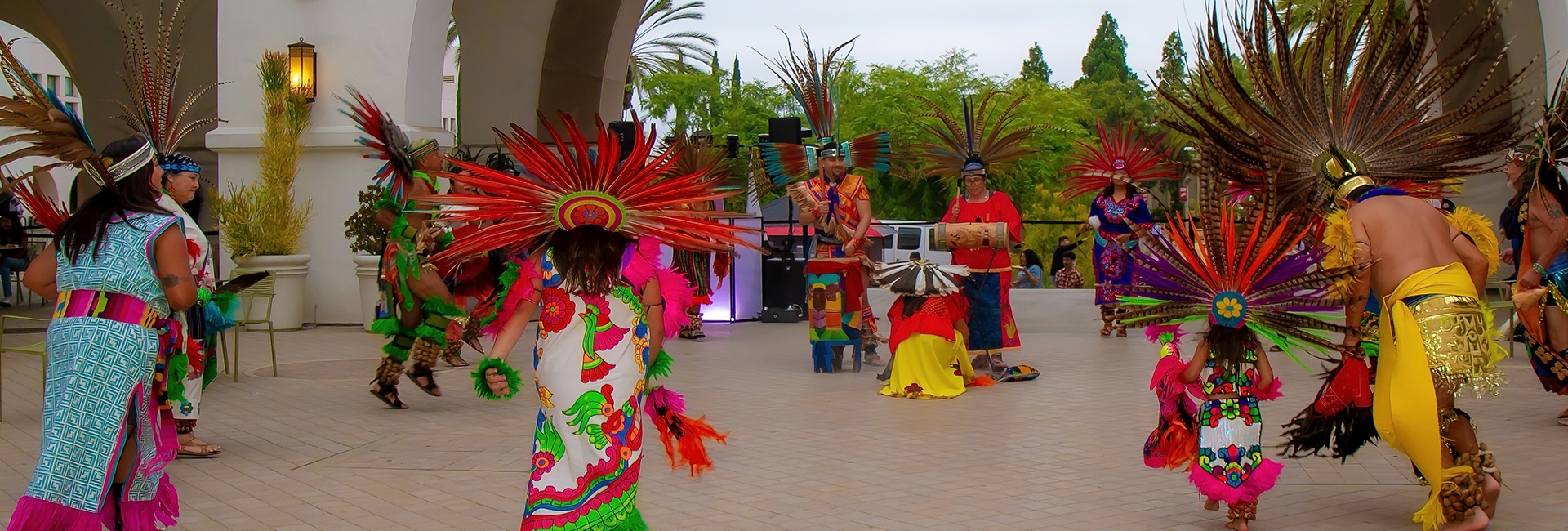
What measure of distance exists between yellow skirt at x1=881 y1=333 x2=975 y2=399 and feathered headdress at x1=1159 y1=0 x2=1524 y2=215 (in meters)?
3.79

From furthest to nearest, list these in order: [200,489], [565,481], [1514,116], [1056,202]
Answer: [1056,202]
[200,489]
[1514,116]
[565,481]

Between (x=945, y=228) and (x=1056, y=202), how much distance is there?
573 inches

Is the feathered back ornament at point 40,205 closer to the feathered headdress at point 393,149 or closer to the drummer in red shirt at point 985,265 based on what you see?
the feathered headdress at point 393,149

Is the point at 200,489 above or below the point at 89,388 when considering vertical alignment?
below

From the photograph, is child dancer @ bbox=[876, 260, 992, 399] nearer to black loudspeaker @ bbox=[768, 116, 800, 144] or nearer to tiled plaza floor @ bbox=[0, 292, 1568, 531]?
tiled plaza floor @ bbox=[0, 292, 1568, 531]

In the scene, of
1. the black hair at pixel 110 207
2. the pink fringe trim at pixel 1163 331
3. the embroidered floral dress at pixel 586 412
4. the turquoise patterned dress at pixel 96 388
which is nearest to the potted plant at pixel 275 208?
the black hair at pixel 110 207

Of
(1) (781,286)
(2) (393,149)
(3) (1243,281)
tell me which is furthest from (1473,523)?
(1) (781,286)

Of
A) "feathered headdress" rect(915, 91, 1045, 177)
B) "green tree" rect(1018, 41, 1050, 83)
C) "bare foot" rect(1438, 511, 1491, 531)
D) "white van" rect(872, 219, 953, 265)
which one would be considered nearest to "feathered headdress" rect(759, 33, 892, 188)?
"feathered headdress" rect(915, 91, 1045, 177)

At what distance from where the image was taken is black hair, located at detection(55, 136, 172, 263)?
4.68 m

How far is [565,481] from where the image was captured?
4.36m

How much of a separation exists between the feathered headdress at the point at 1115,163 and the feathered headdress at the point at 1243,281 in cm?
723

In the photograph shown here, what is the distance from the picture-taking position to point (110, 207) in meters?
4.77

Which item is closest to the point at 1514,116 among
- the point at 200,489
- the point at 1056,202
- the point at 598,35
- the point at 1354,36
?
the point at 1354,36

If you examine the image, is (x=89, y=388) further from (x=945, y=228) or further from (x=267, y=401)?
(x=945, y=228)
